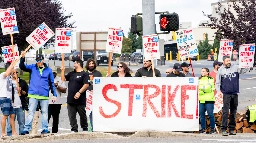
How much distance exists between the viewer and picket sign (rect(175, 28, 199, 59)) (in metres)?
17.8

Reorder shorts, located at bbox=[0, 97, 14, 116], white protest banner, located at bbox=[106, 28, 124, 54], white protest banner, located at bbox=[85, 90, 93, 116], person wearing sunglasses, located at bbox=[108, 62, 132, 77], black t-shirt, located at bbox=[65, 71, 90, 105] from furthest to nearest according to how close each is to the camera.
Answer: white protest banner, located at bbox=[106, 28, 124, 54] < white protest banner, located at bbox=[85, 90, 93, 116] < person wearing sunglasses, located at bbox=[108, 62, 132, 77] < black t-shirt, located at bbox=[65, 71, 90, 105] < shorts, located at bbox=[0, 97, 14, 116]

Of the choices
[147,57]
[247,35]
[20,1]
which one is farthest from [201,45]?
[147,57]

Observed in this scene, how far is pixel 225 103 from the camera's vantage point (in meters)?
15.9

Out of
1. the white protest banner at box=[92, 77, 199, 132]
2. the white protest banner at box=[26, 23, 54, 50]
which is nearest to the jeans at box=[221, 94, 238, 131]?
the white protest banner at box=[92, 77, 199, 132]

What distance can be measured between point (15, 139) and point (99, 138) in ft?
5.31

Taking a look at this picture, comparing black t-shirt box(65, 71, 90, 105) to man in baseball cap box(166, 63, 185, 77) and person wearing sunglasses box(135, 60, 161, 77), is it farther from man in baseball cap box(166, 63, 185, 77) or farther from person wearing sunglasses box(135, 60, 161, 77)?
man in baseball cap box(166, 63, 185, 77)

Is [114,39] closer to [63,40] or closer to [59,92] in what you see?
[63,40]

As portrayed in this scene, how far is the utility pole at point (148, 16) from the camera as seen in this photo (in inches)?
688

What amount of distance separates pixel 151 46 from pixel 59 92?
90.0 inches

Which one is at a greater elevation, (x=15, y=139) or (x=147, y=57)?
(x=147, y=57)

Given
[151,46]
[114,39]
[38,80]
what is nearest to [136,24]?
[114,39]

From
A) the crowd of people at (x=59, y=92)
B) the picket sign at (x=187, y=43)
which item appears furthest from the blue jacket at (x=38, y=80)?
the picket sign at (x=187, y=43)

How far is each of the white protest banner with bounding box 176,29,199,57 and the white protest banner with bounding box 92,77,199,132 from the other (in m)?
2.42

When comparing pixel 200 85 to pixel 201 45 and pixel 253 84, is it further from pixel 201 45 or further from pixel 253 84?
pixel 201 45
